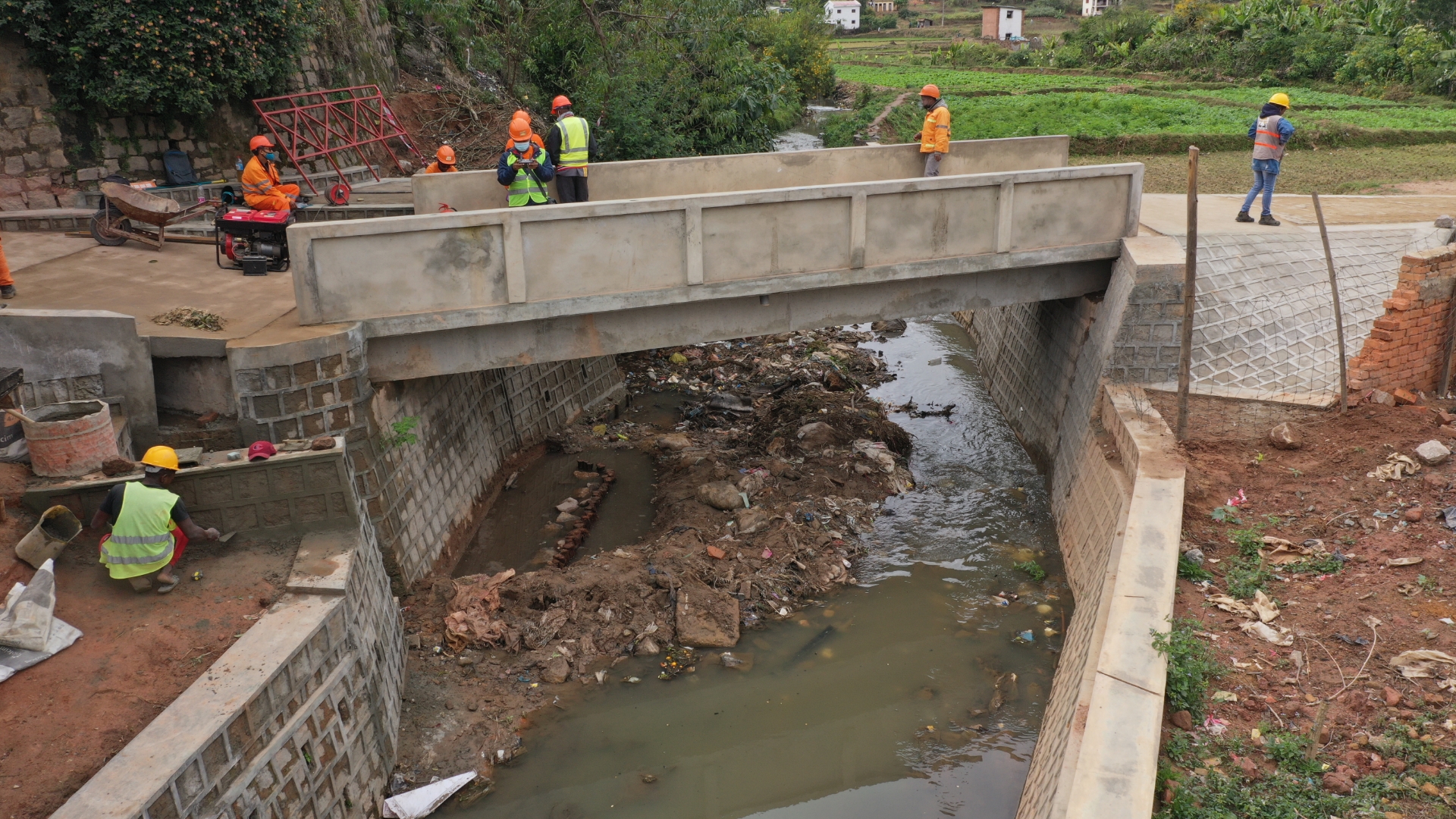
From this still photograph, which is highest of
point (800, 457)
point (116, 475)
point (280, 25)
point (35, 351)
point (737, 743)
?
point (280, 25)

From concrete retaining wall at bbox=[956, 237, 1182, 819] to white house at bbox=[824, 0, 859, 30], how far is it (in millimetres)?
83171

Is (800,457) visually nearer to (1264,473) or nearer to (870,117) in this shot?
(1264,473)

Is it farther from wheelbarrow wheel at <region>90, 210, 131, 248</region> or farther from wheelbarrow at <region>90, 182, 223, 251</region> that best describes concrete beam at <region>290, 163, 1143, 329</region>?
wheelbarrow wheel at <region>90, 210, 131, 248</region>

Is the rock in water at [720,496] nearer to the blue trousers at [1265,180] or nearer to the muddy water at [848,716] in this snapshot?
the muddy water at [848,716]

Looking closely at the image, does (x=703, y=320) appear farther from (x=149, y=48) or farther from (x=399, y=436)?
(x=149, y=48)

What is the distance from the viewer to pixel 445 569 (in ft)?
32.1

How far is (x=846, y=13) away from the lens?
9138 centimetres

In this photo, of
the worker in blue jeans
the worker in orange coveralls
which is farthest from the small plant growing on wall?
the worker in blue jeans

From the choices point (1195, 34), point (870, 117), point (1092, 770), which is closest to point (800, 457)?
point (1092, 770)

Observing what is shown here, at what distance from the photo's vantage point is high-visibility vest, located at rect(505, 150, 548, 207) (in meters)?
10.4

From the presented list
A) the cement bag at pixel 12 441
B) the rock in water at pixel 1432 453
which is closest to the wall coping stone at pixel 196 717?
the cement bag at pixel 12 441

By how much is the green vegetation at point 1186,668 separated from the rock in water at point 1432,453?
130 inches

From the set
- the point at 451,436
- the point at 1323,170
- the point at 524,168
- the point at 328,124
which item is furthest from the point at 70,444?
the point at 1323,170

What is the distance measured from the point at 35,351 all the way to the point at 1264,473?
10.3m
